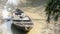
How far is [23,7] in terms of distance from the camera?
11867 millimetres

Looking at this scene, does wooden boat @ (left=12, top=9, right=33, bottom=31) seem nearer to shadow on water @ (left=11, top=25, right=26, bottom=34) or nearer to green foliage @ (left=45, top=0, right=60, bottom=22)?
shadow on water @ (left=11, top=25, right=26, bottom=34)

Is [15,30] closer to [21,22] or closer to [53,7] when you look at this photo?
[21,22]

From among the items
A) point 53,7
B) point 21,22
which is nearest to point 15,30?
point 21,22

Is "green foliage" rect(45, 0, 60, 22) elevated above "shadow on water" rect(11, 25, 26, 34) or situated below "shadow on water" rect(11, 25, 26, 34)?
above

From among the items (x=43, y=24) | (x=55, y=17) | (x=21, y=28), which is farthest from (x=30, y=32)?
(x=55, y=17)

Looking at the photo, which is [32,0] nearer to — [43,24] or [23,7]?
[23,7]

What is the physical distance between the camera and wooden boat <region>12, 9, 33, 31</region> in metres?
8.16

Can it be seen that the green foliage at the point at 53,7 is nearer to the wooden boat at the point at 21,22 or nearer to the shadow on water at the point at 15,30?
the wooden boat at the point at 21,22

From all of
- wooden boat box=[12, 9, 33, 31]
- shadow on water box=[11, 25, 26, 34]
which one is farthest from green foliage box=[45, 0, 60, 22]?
shadow on water box=[11, 25, 26, 34]

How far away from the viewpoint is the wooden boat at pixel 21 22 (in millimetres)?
8164

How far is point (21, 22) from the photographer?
8.48m

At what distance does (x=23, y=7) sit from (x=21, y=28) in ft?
12.2

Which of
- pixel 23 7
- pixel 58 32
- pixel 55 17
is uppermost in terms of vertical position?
pixel 55 17

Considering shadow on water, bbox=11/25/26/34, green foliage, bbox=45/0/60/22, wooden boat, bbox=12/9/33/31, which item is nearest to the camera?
green foliage, bbox=45/0/60/22
